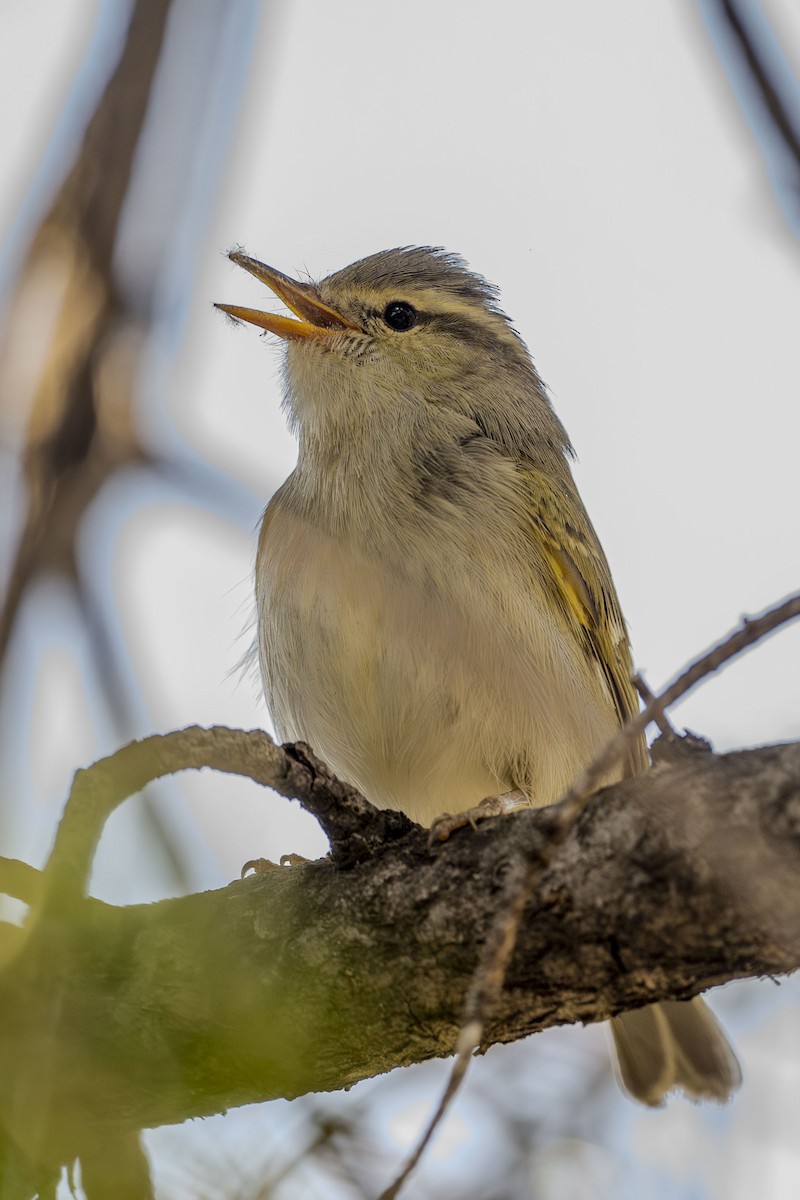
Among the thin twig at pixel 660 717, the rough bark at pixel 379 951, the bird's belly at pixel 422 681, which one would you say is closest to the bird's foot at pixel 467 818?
the rough bark at pixel 379 951

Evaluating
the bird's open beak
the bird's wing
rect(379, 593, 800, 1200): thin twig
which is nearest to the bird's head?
the bird's open beak

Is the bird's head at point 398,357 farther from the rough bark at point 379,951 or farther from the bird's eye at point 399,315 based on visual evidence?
the rough bark at point 379,951

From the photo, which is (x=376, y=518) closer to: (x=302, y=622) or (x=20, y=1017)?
(x=302, y=622)

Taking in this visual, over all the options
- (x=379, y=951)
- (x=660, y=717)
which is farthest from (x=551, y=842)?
(x=379, y=951)

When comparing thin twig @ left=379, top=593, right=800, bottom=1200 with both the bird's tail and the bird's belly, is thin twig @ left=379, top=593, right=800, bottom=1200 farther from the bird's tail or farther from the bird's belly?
the bird's tail

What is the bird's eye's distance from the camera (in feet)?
14.6

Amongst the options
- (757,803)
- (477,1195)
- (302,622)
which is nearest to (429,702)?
(302,622)

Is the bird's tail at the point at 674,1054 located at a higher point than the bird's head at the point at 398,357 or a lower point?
lower

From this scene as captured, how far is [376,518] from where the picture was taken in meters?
3.67

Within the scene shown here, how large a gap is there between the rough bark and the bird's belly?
0.80m

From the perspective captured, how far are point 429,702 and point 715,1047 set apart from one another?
1426 mm

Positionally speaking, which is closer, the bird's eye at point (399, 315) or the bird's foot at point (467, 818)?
the bird's foot at point (467, 818)

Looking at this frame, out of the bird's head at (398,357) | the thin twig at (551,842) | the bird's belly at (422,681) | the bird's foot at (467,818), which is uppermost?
the bird's head at (398,357)

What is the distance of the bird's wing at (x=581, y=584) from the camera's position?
3967 mm
